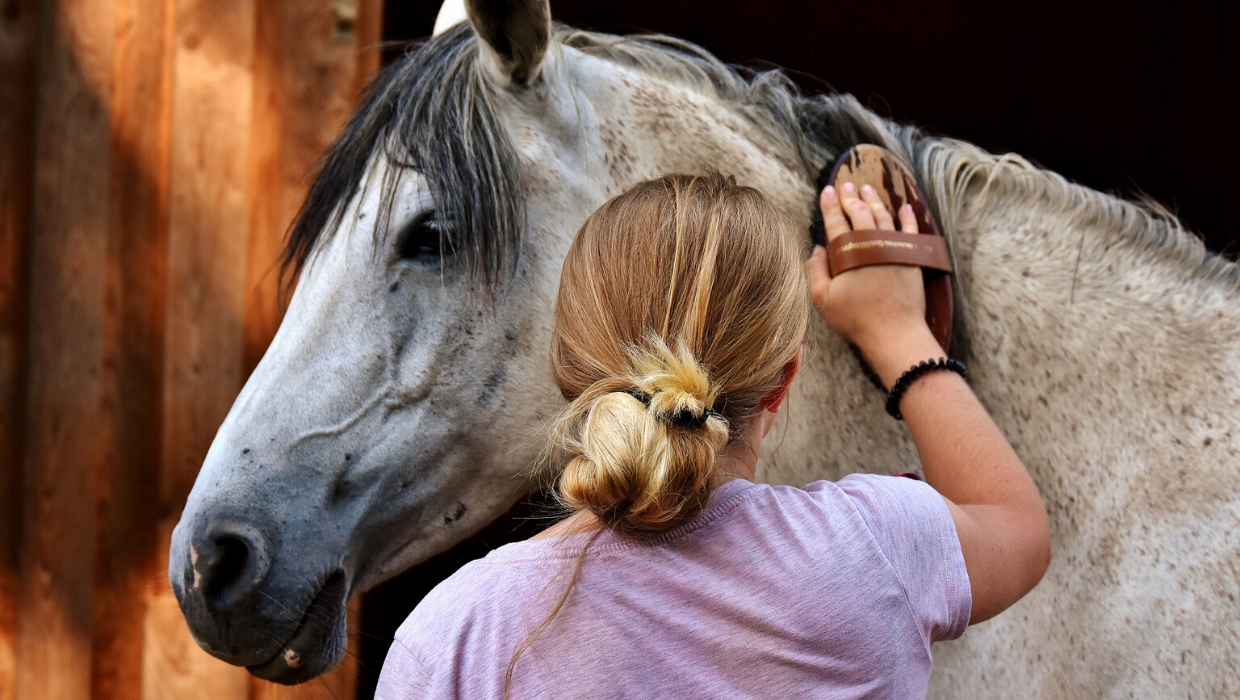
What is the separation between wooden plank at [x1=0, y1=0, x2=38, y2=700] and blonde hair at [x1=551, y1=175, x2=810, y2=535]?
5.82 ft

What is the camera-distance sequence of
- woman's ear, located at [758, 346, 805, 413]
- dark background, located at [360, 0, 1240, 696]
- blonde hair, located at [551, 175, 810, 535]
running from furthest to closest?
dark background, located at [360, 0, 1240, 696], woman's ear, located at [758, 346, 805, 413], blonde hair, located at [551, 175, 810, 535]

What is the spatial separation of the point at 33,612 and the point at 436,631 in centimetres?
178

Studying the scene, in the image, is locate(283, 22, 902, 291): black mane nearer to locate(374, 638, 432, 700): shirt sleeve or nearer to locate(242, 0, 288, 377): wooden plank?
locate(374, 638, 432, 700): shirt sleeve

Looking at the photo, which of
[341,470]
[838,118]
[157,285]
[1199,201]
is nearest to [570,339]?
[341,470]

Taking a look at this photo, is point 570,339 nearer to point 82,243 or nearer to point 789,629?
point 789,629

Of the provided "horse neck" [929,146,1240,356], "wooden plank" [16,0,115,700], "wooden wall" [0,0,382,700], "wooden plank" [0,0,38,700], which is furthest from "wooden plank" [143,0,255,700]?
"horse neck" [929,146,1240,356]

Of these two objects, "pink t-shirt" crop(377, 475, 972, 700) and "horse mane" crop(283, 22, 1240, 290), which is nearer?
"pink t-shirt" crop(377, 475, 972, 700)

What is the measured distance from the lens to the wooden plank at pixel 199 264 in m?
1.96

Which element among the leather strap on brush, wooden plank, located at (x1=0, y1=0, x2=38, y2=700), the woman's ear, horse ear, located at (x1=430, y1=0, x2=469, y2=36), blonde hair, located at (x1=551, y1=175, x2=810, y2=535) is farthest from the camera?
wooden plank, located at (x1=0, y1=0, x2=38, y2=700)

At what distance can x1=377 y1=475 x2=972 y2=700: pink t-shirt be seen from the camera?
0.67 metres

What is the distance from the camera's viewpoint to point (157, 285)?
2.00 metres

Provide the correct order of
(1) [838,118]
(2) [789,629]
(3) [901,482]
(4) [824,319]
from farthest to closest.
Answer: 1. (1) [838,118]
2. (4) [824,319]
3. (3) [901,482]
4. (2) [789,629]

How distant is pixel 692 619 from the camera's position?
2.20 ft

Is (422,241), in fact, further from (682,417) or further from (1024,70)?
(1024,70)
